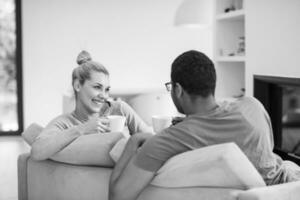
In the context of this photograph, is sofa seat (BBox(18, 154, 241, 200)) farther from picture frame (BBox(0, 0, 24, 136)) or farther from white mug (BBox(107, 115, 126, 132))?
picture frame (BBox(0, 0, 24, 136))

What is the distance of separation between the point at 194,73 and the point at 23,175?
1.00 m

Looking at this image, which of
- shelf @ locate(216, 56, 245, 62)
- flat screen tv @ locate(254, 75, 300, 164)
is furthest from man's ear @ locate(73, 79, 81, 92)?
shelf @ locate(216, 56, 245, 62)

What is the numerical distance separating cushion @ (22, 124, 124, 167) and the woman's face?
0.40 m

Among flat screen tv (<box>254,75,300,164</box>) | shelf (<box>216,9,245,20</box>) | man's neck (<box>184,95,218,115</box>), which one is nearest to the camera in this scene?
man's neck (<box>184,95,218,115</box>)

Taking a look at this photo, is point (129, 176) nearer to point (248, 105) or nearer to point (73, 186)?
point (73, 186)

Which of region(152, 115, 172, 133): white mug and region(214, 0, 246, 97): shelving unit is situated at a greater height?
region(214, 0, 246, 97): shelving unit

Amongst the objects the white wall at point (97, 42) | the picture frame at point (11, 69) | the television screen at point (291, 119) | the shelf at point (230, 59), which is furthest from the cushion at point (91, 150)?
the picture frame at point (11, 69)

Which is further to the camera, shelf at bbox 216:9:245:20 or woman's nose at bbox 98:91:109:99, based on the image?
shelf at bbox 216:9:245:20

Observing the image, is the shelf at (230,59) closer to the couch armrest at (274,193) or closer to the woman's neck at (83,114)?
the woman's neck at (83,114)

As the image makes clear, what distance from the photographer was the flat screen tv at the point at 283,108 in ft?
11.9

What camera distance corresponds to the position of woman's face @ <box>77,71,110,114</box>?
2.31 m

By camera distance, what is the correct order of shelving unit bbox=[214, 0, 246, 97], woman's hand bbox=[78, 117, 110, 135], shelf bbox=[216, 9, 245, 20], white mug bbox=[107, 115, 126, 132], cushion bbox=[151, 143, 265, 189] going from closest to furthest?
cushion bbox=[151, 143, 265, 189] → woman's hand bbox=[78, 117, 110, 135] → white mug bbox=[107, 115, 126, 132] → shelf bbox=[216, 9, 245, 20] → shelving unit bbox=[214, 0, 246, 97]

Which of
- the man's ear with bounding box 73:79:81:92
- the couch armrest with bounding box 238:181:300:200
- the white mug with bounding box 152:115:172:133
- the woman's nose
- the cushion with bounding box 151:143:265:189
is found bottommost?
the couch armrest with bounding box 238:181:300:200

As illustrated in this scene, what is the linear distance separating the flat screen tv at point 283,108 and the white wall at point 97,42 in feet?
8.60
